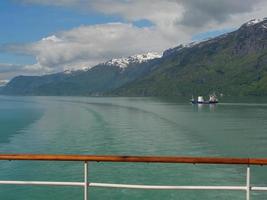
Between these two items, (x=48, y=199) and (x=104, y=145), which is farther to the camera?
(x=104, y=145)

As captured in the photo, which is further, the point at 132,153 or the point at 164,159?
the point at 132,153

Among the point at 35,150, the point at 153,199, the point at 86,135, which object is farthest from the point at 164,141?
the point at 153,199

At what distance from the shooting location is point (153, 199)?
30.7 metres

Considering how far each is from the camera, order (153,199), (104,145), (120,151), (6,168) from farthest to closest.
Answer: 1. (104,145)
2. (120,151)
3. (6,168)
4. (153,199)

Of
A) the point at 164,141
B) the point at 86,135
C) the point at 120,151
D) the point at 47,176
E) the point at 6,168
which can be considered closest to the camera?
the point at 47,176

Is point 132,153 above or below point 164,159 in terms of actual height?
below

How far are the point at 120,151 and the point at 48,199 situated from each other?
24.9m

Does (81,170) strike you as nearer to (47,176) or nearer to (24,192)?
(47,176)

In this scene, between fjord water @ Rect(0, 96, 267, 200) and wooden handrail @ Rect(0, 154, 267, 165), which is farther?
fjord water @ Rect(0, 96, 267, 200)

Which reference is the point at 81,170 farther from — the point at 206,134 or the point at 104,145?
the point at 206,134

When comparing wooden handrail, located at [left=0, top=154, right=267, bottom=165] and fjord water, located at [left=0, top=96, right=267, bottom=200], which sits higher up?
Answer: wooden handrail, located at [left=0, top=154, right=267, bottom=165]

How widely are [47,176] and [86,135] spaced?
35480 millimetres

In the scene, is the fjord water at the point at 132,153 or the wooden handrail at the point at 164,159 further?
the fjord water at the point at 132,153

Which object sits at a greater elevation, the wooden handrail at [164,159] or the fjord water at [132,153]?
the wooden handrail at [164,159]
